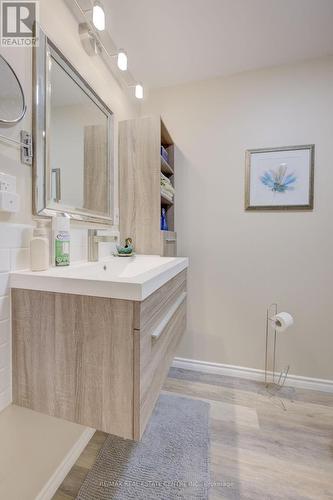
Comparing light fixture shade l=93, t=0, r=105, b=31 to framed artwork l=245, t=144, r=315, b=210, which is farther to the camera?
framed artwork l=245, t=144, r=315, b=210

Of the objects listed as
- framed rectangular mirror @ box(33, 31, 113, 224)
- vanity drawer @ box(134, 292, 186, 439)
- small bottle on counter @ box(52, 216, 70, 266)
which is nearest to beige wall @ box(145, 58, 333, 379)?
framed rectangular mirror @ box(33, 31, 113, 224)

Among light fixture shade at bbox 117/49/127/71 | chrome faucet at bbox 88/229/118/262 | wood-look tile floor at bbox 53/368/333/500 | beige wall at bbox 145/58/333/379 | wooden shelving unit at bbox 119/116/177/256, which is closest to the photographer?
wood-look tile floor at bbox 53/368/333/500

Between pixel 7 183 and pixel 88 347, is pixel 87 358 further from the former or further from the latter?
pixel 7 183

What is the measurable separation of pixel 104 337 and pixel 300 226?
5.22ft

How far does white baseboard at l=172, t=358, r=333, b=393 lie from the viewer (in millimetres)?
1658

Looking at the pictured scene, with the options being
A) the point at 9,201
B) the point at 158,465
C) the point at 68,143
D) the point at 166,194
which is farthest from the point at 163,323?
the point at 166,194

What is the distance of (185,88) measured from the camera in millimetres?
1819

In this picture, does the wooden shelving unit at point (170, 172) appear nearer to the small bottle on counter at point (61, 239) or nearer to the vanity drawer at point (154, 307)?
the vanity drawer at point (154, 307)

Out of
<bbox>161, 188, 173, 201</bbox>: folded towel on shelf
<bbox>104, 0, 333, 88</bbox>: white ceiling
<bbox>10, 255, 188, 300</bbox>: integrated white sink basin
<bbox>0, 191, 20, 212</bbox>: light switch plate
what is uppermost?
<bbox>104, 0, 333, 88</bbox>: white ceiling

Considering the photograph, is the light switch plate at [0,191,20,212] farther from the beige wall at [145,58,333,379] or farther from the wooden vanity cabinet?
the beige wall at [145,58,333,379]

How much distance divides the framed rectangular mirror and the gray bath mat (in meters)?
1.21

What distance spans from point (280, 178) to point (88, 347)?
1680 millimetres

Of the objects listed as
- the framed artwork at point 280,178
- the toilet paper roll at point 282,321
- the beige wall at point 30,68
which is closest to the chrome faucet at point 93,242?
the beige wall at point 30,68

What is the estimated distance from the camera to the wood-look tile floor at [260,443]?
100 cm
